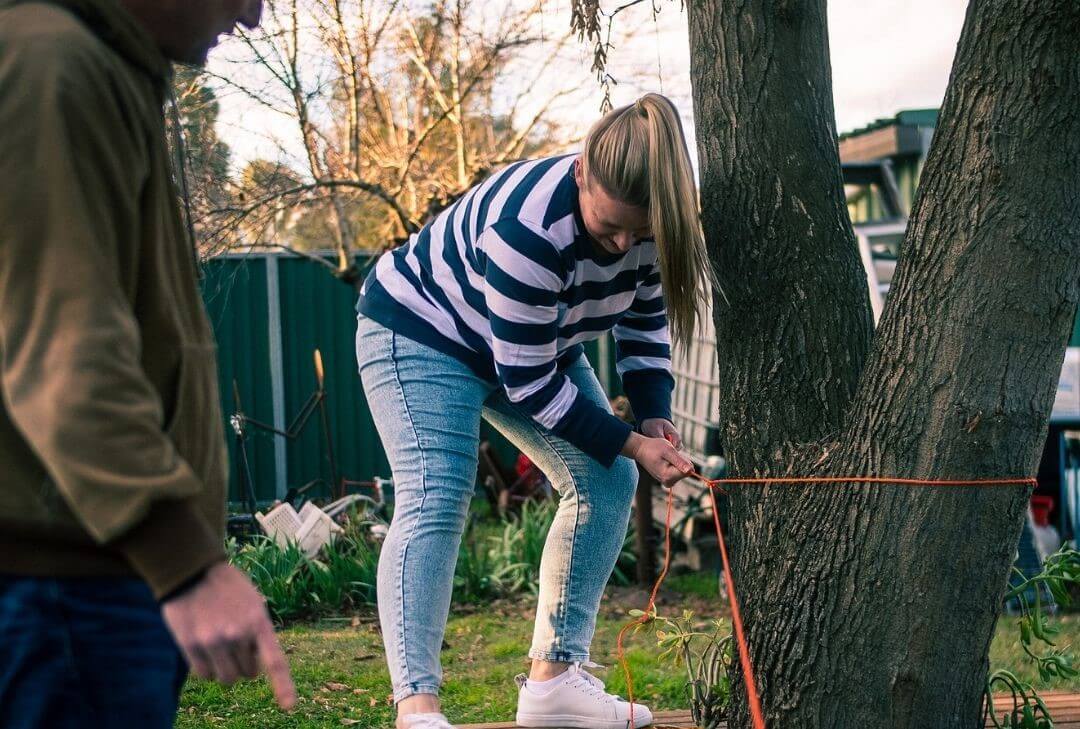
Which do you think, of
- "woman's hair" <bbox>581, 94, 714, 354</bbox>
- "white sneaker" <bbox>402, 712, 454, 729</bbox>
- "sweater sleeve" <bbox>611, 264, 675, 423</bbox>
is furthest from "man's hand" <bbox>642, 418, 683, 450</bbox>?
"white sneaker" <bbox>402, 712, 454, 729</bbox>

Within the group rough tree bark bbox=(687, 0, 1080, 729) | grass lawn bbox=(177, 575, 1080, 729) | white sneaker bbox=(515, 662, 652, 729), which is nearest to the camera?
rough tree bark bbox=(687, 0, 1080, 729)

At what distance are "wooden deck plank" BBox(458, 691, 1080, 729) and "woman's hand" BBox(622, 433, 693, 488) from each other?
73 cm

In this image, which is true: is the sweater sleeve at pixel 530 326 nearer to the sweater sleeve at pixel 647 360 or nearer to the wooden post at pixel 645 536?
the sweater sleeve at pixel 647 360

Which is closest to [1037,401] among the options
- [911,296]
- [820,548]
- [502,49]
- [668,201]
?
[911,296]

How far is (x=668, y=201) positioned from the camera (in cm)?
251

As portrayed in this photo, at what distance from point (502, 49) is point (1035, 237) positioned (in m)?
6.97

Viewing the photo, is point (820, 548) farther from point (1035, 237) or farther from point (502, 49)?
point (502, 49)

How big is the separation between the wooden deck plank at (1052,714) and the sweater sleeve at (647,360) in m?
0.80

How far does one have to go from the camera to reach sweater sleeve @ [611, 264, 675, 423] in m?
3.15

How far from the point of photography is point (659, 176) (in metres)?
2.50

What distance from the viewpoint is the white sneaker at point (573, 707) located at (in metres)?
2.95

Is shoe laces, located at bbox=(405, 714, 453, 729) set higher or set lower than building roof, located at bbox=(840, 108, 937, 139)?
lower

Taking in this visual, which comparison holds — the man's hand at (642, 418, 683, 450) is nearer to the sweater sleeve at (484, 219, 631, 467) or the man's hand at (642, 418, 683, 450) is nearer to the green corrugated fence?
the sweater sleeve at (484, 219, 631, 467)

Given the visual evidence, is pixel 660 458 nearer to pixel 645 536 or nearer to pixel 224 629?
pixel 224 629
